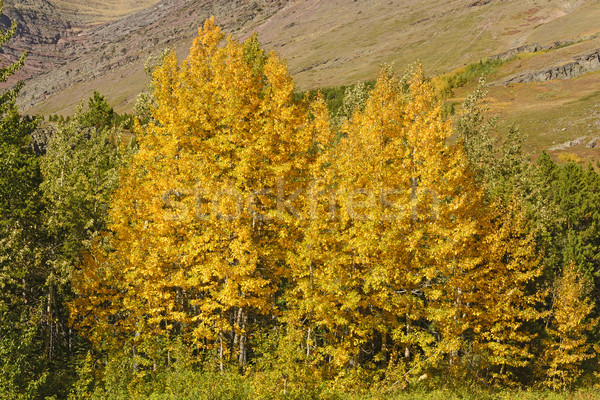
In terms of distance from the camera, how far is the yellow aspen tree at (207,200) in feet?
58.4

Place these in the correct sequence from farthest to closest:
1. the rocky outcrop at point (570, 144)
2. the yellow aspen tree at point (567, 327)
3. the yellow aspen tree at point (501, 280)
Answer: the rocky outcrop at point (570, 144) → the yellow aspen tree at point (567, 327) → the yellow aspen tree at point (501, 280)

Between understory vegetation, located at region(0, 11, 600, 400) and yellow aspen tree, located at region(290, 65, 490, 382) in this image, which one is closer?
understory vegetation, located at region(0, 11, 600, 400)

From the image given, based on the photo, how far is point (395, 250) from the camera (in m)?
19.0

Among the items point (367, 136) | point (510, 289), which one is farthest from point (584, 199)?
point (367, 136)

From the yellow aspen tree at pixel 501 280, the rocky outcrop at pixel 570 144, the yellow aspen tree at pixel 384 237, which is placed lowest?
the rocky outcrop at pixel 570 144

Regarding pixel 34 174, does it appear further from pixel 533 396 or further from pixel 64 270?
pixel 533 396

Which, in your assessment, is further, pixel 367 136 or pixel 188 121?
pixel 367 136

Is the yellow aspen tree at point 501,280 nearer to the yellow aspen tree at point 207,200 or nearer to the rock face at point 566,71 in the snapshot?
the yellow aspen tree at point 207,200

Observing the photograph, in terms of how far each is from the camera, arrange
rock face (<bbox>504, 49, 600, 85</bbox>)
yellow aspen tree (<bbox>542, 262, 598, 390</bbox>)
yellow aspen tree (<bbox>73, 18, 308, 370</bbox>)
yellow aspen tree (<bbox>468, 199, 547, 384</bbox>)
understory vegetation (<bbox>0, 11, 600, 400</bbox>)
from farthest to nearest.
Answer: rock face (<bbox>504, 49, 600, 85</bbox>) → yellow aspen tree (<bbox>542, 262, 598, 390</bbox>) → yellow aspen tree (<bbox>468, 199, 547, 384</bbox>) → yellow aspen tree (<bbox>73, 18, 308, 370</bbox>) → understory vegetation (<bbox>0, 11, 600, 400</bbox>)

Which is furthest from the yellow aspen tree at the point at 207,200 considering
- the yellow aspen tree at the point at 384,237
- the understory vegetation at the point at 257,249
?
the yellow aspen tree at the point at 384,237

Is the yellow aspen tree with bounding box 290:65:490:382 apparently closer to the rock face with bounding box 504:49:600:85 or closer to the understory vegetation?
the understory vegetation

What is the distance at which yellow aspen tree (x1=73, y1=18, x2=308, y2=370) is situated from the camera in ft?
58.4

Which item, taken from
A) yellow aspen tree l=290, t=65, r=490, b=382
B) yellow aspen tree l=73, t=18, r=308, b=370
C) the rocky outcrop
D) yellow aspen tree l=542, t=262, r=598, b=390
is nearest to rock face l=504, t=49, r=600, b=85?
the rocky outcrop

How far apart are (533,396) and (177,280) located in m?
19.5
